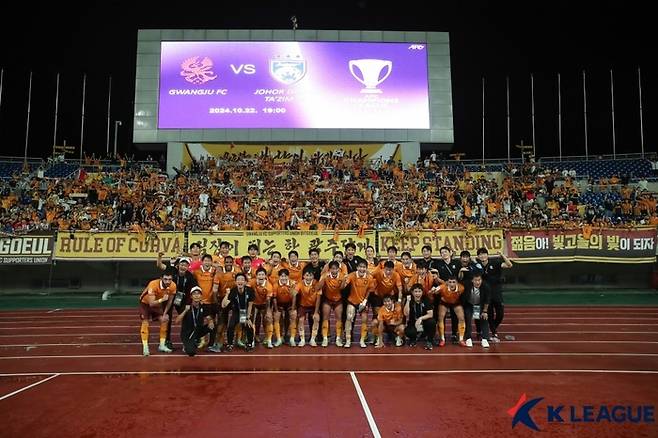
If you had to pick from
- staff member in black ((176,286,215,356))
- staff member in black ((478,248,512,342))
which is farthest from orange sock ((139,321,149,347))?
staff member in black ((478,248,512,342))

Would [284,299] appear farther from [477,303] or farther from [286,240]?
[286,240]

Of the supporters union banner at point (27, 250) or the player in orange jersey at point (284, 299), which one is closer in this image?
the player in orange jersey at point (284, 299)

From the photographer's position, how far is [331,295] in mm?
9352

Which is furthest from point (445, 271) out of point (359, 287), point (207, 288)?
point (207, 288)

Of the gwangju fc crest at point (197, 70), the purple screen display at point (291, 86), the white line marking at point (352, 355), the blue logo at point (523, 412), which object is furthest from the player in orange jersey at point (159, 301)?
the gwangju fc crest at point (197, 70)


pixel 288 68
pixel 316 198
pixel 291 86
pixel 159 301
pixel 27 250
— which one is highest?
pixel 288 68

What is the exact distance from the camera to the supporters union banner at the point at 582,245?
57.1 feet

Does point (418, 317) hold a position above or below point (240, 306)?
below

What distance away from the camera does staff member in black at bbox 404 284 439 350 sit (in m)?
9.00

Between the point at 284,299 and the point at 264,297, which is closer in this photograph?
the point at 264,297

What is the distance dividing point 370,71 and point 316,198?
361 inches

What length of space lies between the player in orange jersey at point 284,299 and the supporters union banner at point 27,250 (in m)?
12.1

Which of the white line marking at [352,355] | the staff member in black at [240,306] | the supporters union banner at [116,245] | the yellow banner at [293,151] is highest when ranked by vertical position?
the yellow banner at [293,151]

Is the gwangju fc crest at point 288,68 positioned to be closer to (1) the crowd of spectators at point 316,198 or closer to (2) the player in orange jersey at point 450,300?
(1) the crowd of spectators at point 316,198
